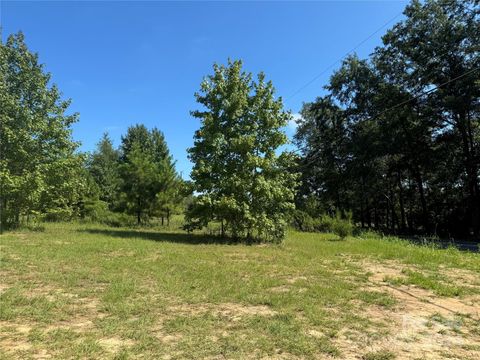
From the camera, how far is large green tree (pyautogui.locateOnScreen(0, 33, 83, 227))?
1521 cm

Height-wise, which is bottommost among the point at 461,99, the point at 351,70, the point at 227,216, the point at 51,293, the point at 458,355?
the point at 458,355

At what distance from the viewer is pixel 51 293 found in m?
6.22

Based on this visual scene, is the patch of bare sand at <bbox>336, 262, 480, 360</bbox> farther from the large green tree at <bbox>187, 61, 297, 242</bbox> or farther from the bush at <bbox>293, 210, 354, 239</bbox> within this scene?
the bush at <bbox>293, 210, 354, 239</bbox>

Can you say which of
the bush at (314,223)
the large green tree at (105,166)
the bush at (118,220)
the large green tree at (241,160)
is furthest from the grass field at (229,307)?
the large green tree at (105,166)

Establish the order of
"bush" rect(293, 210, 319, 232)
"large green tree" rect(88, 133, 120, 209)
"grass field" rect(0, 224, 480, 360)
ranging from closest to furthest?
"grass field" rect(0, 224, 480, 360)
"bush" rect(293, 210, 319, 232)
"large green tree" rect(88, 133, 120, 209)

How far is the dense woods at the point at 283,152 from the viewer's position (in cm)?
1545

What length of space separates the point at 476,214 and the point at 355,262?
20.3 m

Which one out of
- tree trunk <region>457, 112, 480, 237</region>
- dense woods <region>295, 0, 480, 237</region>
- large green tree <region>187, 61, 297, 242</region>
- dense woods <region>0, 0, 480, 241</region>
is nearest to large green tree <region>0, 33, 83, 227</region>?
dense woods <region>0, 0, 480, 241</region>

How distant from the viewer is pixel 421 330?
5.00m

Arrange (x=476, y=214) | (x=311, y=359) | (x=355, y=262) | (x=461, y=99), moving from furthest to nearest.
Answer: (x=476, y=214), (x=461, y=99), (x=355, y=262), (x=311, y=359)

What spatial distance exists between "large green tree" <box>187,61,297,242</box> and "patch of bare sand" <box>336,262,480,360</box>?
842 centimetres

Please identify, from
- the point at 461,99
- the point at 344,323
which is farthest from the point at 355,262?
the point at 461,99

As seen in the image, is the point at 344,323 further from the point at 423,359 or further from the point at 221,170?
the point at 221,170

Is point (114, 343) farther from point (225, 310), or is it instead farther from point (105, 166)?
point (105, 166)
